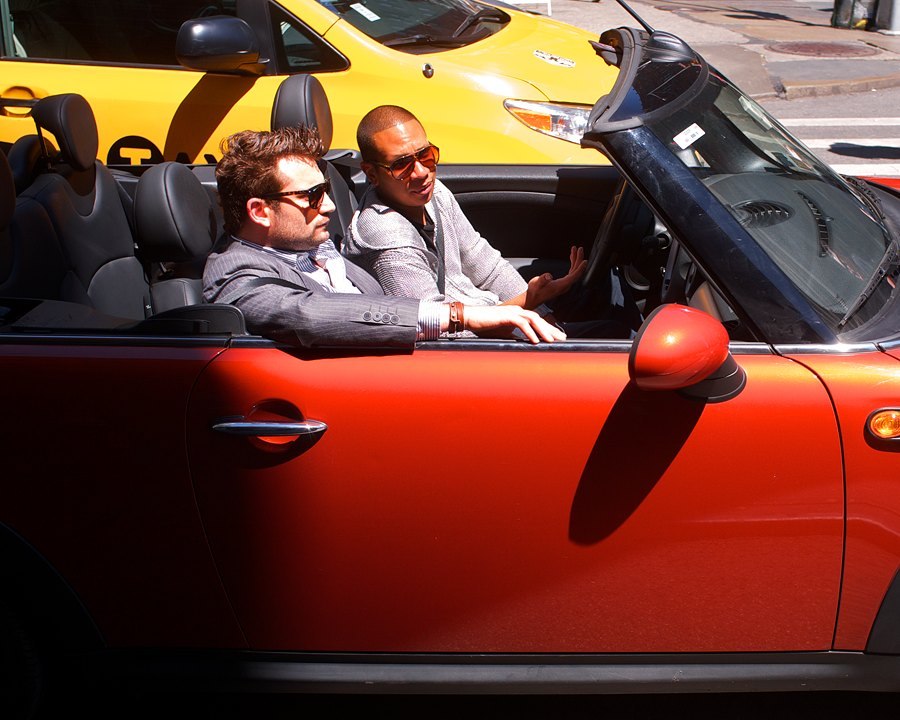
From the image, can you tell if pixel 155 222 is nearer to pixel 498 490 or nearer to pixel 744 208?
pixel 498 490

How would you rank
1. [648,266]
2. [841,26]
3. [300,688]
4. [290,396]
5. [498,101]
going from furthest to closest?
[841,26] → [498,101] → [648,266] → [300,688] → [290,396]

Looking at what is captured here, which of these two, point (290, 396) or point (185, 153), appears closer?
point (290, 396)

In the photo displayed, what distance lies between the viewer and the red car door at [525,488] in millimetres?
2174

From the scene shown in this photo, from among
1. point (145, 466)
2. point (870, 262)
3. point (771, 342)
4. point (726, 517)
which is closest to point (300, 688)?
point (145, 466)

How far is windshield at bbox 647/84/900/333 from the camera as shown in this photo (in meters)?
2.35

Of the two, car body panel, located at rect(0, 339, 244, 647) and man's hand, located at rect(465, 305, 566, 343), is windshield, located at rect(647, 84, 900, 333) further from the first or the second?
car body panel, located at rect(0, 339, 244, 647)

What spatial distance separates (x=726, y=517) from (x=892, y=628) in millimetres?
472

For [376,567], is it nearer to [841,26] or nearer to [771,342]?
[771,342]

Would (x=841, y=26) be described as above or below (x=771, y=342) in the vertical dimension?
below

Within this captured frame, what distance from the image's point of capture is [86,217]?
3107 mm

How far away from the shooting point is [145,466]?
224 centimetres

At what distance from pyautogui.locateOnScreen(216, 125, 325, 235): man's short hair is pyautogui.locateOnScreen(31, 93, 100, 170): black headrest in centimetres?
61

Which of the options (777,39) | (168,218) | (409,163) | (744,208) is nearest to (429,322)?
(744,208)

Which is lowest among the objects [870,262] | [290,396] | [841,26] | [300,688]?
[841,26]
